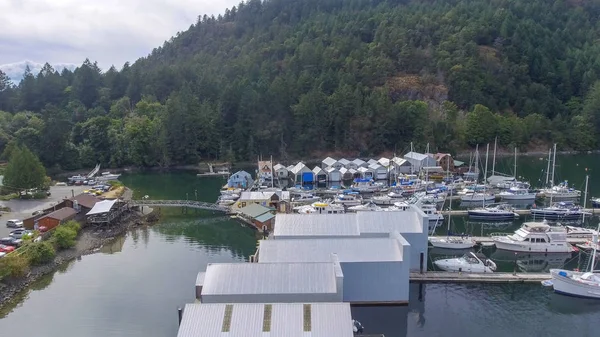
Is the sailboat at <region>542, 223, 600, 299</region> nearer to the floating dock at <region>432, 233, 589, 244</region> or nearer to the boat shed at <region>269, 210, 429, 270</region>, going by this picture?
the boat shed at <region>269, 210, 429, 270</region>

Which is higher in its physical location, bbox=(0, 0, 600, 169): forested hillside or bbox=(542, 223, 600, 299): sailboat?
bbox=(0, 0, 600, 169): forested hillside

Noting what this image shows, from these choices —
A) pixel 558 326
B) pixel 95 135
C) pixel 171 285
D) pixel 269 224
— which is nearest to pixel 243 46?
pixel 95 135

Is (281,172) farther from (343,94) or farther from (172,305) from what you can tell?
(172,305)

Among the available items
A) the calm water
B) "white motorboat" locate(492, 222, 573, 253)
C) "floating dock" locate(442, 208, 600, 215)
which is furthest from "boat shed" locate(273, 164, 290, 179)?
"white motorboat" locate(492, 222, 573, 253)

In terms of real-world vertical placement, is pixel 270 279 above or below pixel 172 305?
above

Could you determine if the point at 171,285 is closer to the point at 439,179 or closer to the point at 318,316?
the point at 318,316

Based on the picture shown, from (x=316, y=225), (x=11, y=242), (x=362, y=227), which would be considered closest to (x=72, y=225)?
(x=11, y=242)

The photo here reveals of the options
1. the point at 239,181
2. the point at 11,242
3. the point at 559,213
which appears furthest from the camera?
the point at 239,181
